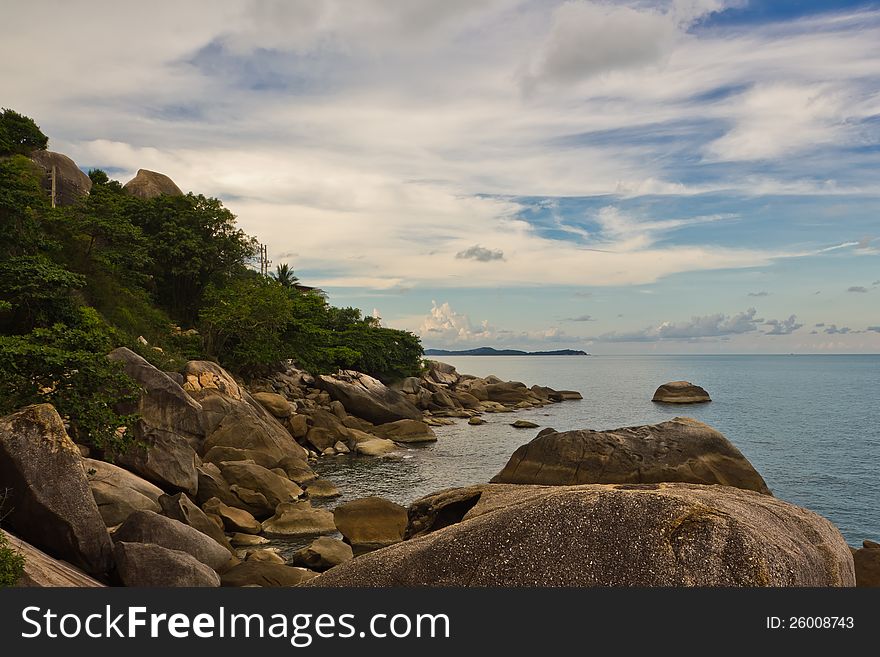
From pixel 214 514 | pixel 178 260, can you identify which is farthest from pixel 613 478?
pixel 178 260

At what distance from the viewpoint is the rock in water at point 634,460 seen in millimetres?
20234

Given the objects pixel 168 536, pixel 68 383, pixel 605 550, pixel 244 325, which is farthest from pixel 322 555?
pixel 244 325

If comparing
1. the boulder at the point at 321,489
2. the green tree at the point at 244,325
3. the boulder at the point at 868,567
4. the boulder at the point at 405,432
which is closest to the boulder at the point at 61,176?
the green tree at the point at 244,325

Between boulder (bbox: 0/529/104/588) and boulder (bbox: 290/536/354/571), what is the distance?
18.7 feet

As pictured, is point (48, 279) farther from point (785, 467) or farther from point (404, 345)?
point (404, 345)

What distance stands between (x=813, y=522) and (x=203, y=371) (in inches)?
961

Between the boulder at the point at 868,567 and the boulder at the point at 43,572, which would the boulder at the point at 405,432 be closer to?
the boulder at the point at 868,567

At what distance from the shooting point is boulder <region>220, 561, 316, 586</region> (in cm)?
1305

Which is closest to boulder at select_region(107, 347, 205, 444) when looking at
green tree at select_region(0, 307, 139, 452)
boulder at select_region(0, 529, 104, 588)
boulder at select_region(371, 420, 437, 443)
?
green tree at select_region(0, 307, 139, 452)

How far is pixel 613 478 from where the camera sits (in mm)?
20141

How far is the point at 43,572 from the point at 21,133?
49.5m

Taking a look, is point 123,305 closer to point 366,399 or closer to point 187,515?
point 366,399

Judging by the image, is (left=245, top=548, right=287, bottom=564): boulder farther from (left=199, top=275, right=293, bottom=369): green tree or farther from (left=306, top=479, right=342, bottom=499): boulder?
(left=199, top=275, right=293, bottom=369): green tree

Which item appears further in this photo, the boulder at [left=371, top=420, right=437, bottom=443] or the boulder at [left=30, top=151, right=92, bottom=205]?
the boulder at [left=30, top=151, right=92, bottom=205]
